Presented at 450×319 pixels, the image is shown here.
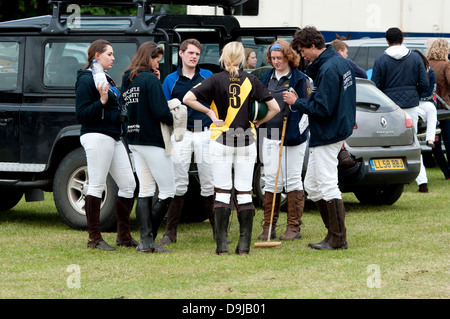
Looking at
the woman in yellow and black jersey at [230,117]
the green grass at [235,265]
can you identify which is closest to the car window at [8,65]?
the green grass at [235,265]

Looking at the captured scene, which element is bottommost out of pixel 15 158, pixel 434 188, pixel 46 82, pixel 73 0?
pixel 434 188

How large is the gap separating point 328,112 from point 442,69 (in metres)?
6.30

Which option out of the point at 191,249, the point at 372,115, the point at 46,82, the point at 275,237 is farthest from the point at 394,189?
the point at 46,82

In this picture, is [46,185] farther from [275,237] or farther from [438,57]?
[438,57]

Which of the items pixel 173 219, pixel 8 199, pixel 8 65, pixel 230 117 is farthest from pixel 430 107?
pixel 8 65

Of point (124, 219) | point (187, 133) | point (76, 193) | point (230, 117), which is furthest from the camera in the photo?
point (76, 193)

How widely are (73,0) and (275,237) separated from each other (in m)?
3.15

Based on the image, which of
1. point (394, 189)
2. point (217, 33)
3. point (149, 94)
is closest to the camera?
point (149, 94)

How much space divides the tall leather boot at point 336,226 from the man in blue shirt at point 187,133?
1266mm

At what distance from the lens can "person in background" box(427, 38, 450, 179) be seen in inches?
528

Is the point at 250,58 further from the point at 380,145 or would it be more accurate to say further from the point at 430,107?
the point at 430,107

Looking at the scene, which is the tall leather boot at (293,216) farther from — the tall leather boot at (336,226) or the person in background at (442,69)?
the person in background at (442,69)

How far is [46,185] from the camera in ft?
30.8

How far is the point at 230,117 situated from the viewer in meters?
7.63
